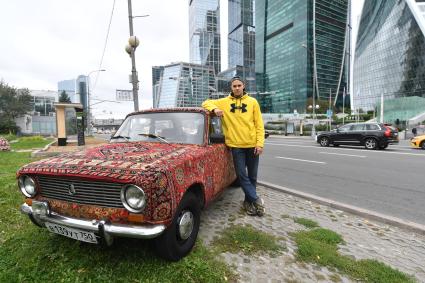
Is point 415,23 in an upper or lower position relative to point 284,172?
upper

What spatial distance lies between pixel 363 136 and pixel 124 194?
16.6 metres

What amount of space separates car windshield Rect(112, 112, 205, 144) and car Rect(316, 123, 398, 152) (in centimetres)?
1460

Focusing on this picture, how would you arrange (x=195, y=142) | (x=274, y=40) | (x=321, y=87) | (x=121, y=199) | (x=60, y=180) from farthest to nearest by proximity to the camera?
1. (x=274, y=40)
2. (x=321, y=87)
3. (x=195, y=142)
4. (x=60, y=180)
5. (x=121, y=199)

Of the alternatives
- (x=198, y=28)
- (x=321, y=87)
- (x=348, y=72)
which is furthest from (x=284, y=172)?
(x=348, y=72)

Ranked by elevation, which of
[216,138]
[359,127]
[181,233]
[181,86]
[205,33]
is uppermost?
[205,33]

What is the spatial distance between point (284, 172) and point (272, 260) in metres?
5.90

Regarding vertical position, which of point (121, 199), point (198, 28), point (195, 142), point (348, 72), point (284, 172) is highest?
point (198, 28)

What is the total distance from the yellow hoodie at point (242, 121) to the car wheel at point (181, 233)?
140 cm

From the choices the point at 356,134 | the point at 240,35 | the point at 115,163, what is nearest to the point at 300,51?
the point at 240,35

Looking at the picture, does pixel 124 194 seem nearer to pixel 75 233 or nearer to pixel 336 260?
pixel 75 233

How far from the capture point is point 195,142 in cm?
366

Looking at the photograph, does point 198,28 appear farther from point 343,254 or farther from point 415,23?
point 343,254

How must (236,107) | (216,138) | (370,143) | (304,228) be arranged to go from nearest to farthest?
(216,138) → (304,228) → (236,107) → (370,143)

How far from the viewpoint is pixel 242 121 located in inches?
163
